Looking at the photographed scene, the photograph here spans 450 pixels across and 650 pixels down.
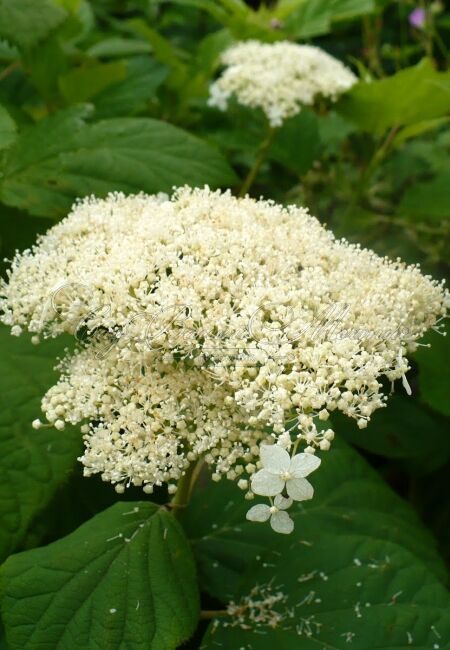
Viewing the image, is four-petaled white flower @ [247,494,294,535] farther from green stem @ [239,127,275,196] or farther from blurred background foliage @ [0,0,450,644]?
green stem @ [239,127,275,196]

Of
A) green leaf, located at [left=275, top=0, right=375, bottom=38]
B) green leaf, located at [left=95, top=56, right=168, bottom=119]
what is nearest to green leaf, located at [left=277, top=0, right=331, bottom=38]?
green leaf, located at [left=275, top=0, right=375, bottom=38]

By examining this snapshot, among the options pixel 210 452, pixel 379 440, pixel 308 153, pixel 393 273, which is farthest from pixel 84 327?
pixel 308 153

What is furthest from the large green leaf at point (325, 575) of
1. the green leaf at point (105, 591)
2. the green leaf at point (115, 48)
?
the green leaf at point (115, 48)

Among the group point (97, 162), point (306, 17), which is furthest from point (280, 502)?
point (306, 17)

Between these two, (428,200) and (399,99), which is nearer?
(399,99)

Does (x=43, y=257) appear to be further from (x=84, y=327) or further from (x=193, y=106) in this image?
(x=193, y=106)

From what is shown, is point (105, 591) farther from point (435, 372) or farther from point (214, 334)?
point (435, 372)
